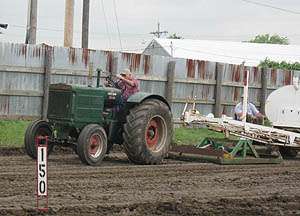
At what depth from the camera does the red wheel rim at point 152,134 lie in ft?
43.2

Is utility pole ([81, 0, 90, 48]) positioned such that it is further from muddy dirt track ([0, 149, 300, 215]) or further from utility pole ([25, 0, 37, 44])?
muddy dirt track ([0, 149, 300, 215])

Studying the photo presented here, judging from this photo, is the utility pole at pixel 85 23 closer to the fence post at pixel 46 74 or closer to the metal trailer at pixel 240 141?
the fence post at pixel 46 74

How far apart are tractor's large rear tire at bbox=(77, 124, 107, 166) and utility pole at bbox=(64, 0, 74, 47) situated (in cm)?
819

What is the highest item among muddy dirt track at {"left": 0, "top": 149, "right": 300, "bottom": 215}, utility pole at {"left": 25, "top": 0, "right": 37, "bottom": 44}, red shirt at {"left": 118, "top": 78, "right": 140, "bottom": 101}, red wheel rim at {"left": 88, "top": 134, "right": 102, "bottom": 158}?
utility pole at {"left": 25, "top": 0, "right": 37, "bottom": 44}

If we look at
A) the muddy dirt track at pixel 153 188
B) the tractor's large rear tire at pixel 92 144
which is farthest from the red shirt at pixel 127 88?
the muddy dirt track at pixel 153 188

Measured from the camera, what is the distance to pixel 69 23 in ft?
66.2

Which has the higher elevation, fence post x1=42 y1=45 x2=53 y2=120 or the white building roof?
the white building roof

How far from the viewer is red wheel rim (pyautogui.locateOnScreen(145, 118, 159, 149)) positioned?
13.2m

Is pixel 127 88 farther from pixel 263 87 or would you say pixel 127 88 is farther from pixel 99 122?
pixel 263 87

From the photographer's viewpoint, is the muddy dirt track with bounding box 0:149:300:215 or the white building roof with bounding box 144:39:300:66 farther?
the white building roof with bounding box 144:39:300:66

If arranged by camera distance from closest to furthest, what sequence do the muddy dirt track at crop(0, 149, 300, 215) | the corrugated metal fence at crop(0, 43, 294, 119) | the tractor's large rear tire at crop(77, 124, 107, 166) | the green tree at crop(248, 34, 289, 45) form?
the muddy dirt track at crop(0, 149, 300, 215) < the tractor's large rear tire at crop(77, 124, 107, 166) < the corrugated metal fence at crop(0, 43, 294, 119) < the green tree at crop(248, 34, 289, 45)

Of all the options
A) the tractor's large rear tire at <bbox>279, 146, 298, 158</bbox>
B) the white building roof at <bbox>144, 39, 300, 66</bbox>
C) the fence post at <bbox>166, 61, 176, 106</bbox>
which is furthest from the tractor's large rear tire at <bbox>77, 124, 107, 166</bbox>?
the white building roof at <bbox>144, 39, 300, 66</bbox>

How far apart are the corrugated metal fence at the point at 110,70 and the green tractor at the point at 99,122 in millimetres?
1651

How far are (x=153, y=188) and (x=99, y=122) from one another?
3411 mm
